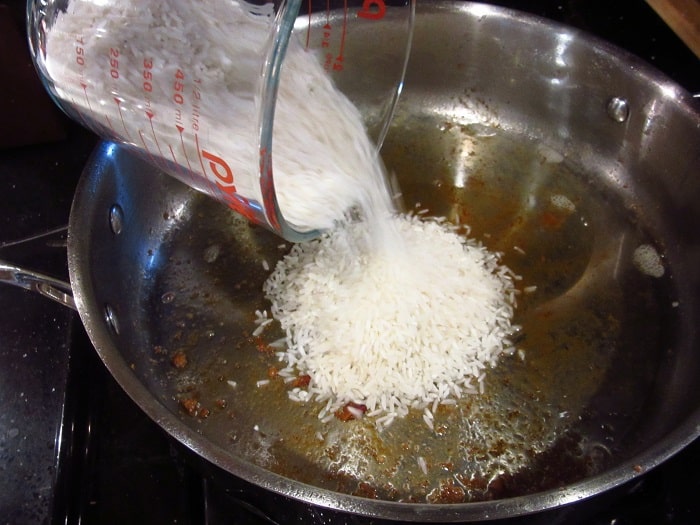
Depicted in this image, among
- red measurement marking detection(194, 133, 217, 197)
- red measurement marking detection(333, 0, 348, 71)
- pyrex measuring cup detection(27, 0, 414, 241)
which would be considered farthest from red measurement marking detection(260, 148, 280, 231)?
red measurement marking detection(333, 0, 348, 71)

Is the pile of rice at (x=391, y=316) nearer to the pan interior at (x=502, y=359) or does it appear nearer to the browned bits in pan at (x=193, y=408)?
the pan interior at (x=502, y=359)

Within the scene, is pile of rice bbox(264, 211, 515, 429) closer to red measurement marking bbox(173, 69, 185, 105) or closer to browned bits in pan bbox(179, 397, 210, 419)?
browned bits in pan bbox(179, 397, 210, 419)

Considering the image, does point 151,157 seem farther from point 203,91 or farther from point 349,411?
point 349,411

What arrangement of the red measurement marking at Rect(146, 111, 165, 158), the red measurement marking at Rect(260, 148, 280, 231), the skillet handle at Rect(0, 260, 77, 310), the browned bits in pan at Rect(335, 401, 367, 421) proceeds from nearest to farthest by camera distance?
the red measurement marking at Rect(260, 148, 280, 231) → the red measurement marking at Rect(146, 111, 165, 158) → the skillet handle at Rect(0, 260, 77, 310) → the browned bits in pan at Rect(335, 401, 367, 421)

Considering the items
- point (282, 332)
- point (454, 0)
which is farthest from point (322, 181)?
point (454, 0)

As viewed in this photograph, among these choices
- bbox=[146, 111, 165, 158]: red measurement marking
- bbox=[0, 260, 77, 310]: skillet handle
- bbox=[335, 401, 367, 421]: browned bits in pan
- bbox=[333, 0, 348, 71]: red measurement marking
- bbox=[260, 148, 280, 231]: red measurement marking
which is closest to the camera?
bbox=[260, 148, 280, 231]: red measurement marking

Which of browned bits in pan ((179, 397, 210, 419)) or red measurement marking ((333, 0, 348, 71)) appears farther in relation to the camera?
red measurement marking ((333, 0, 348, 71))

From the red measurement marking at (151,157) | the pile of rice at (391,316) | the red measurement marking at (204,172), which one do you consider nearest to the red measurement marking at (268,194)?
the red measurement marking at (204,172)

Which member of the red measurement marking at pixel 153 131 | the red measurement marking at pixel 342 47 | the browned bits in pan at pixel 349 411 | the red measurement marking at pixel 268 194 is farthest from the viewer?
the red measurement marking at pixel 342 47
